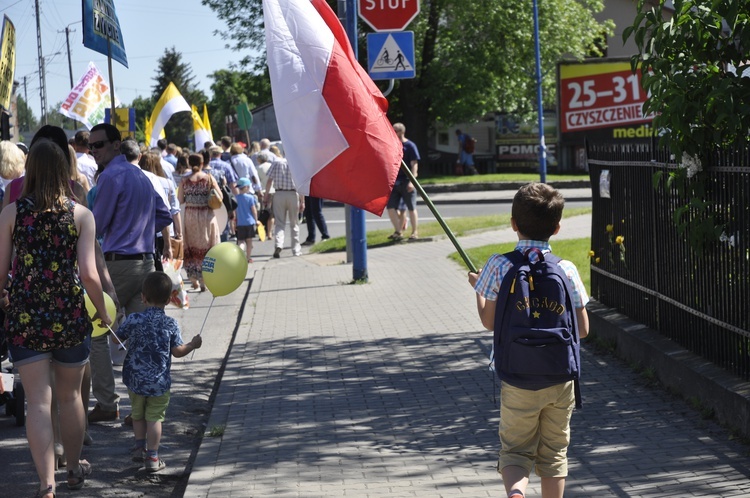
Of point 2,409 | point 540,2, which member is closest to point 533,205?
point 2,409

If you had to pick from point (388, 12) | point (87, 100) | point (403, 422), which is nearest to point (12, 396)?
point (403, 422)

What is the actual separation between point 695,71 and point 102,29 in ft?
18.3

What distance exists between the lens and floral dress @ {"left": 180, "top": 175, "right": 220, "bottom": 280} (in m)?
14.2

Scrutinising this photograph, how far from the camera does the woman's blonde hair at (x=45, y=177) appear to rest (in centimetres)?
571

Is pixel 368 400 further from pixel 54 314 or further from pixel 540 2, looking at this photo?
pixel 540 2

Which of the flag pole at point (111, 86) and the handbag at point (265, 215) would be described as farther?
the handbag at point (265, 215)

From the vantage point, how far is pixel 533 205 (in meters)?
4.64

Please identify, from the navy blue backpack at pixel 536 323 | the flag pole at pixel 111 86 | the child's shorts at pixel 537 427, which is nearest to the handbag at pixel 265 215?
the flag pole at pixel 111 86

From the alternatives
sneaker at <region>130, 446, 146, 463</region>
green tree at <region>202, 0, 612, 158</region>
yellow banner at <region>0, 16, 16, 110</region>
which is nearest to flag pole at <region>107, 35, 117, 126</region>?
yellow banner at <region>0, 16, 16, 110</region>

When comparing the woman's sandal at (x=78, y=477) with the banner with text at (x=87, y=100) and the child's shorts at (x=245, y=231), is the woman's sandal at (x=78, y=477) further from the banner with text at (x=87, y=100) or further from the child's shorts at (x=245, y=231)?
the banner with text at (x=87, y=100)

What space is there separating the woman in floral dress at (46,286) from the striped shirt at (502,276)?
2.20 metres

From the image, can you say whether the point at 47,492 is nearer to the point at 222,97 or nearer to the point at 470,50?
the point at 470,50

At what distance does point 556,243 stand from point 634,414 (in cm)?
911

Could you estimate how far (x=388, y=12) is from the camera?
1334 cm
